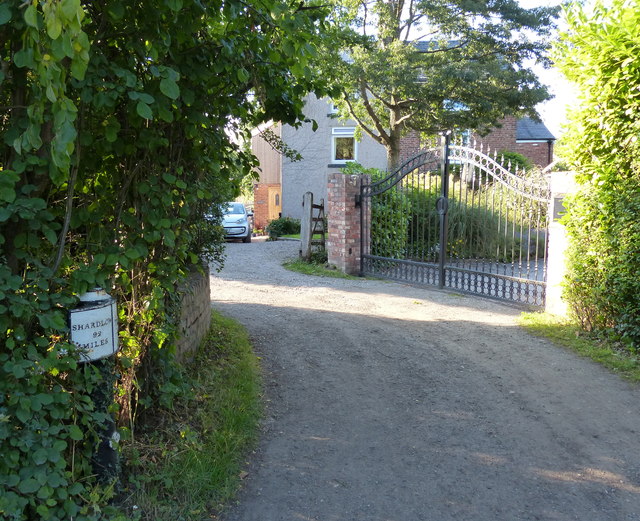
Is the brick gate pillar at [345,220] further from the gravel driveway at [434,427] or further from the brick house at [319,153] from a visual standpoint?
the brick house at [319,153]

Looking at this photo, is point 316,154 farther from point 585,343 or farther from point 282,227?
point 585,343

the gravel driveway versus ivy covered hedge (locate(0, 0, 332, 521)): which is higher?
ivy covered hedge (locate(0, 0, 332, 521))

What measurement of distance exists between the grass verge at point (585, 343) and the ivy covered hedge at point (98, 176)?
4.24 m

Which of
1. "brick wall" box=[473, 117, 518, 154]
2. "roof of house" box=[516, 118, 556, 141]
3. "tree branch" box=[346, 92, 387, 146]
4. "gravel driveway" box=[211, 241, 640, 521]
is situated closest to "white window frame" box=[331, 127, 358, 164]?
"tree branch" box=[346, 92, 387, 146]

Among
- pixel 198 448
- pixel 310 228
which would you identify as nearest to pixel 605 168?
pixel 198 448

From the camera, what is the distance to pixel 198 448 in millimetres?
4066

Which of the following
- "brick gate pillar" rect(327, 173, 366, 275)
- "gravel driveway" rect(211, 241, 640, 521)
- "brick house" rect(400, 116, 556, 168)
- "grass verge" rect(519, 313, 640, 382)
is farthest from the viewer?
"brick house" rect(400, 116, 556, 168)

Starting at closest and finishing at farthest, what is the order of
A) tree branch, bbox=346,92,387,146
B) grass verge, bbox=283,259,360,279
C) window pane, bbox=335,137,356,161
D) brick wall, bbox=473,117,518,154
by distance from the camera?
grass verge, bbox=283,259,360,279 < tree branch, bbox=346,92,387,146 < window pane, bbox=335,137,356,161 < brick wall, bbox=473,117,518,154

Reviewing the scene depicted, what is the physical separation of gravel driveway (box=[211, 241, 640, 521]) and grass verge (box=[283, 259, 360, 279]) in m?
4.41

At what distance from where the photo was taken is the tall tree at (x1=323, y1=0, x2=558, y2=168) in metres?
19.0

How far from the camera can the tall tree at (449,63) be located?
19.0 m

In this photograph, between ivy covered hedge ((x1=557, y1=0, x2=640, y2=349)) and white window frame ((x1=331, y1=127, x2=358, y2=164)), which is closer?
ivy covered hedge ((x1=557, y1=0, x2=640, y2=349))

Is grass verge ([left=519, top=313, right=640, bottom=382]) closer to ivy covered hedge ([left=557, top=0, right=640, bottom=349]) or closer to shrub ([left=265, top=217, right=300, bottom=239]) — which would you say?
ivy covered hedge ([left=557, top=0, right=640, bottom=349])

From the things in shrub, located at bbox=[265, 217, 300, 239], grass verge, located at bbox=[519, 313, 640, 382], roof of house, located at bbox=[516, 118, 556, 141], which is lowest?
grass verge, located at bbox=[519, 313, 640, 382]
